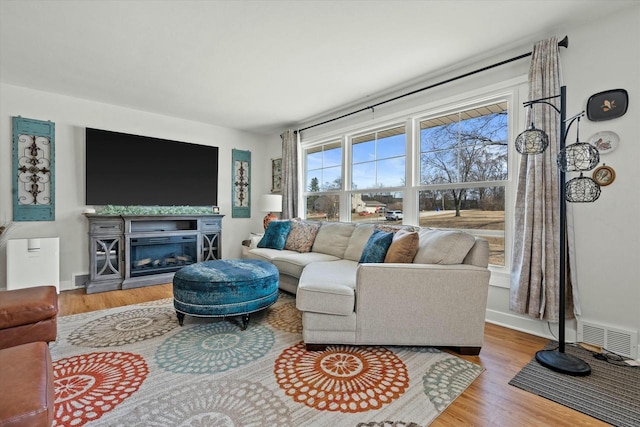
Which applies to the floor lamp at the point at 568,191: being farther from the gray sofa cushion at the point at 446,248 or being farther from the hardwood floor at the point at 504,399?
the gray sofa cushion at the point at 446,248

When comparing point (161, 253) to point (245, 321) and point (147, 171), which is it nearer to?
point (147, 171)

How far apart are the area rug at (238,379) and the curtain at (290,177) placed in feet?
8.38

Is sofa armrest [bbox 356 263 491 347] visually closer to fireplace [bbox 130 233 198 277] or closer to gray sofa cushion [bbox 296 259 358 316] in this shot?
gray sofa cushion [bbox 296 259 358 316]

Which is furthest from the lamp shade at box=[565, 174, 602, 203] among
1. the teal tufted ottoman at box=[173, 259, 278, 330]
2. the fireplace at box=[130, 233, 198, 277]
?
the fireplace at box=[130, 233, 198, 277]

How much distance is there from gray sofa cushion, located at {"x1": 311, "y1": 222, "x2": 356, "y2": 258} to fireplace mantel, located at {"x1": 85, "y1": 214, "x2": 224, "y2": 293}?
186 centimetres

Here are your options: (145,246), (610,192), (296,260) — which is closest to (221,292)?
(296,260)

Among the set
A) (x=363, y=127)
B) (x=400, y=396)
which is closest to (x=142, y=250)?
(x=363, y=127)

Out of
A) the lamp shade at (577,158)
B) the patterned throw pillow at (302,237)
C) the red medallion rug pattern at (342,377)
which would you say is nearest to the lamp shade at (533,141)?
the lamp shade at (577,158)

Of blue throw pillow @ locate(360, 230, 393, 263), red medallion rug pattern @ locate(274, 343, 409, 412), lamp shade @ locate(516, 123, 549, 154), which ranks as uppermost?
lamp shade @ locate(516, 123, 549, 154)

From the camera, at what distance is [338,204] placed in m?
4.37

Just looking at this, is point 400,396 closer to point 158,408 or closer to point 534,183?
point 158,408

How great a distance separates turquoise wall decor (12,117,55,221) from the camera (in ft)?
11.2

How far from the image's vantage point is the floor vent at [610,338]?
2.03 meters

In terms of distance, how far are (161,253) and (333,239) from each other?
2608 mm
